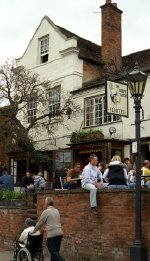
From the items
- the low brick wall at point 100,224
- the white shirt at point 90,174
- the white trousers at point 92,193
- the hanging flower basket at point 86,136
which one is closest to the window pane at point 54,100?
the hanging flower basket at point 86,136

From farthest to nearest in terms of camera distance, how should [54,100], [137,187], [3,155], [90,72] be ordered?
[3,155] < [90,72] < [54,100] < [137,187]

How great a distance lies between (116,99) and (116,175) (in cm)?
297

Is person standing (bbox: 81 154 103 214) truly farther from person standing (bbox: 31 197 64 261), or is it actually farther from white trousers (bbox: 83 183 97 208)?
person standing (bbox: 31 197 64 261)

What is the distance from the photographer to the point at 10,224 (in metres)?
16.7

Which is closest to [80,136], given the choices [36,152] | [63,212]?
[36,152]

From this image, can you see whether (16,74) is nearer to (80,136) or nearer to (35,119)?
(35,119)

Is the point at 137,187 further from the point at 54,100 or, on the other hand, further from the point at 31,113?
the point at 31,113

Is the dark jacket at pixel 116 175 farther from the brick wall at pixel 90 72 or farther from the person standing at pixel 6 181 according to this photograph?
the brick wall at pixel 90 72

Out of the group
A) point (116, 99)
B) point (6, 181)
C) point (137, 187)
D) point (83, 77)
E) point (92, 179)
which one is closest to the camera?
point (137, 187)

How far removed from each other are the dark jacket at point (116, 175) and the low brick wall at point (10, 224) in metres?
5.06

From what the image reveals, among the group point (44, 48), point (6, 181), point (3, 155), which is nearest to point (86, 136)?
point (6, 181)

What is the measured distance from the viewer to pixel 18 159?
27.0 meters

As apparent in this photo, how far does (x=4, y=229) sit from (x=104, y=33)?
1360cm

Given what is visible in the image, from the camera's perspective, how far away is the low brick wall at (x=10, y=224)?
16328 mm
